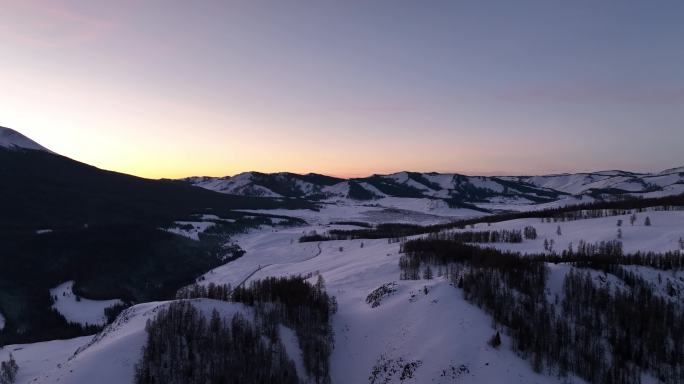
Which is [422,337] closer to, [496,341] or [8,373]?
[496,341]

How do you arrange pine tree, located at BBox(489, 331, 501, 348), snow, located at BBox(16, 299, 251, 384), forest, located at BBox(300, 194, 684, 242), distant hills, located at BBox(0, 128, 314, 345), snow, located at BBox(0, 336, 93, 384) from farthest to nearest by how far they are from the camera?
forest, located at BBox(300, 194, 684, 242) < distant hills, located at BBox(0, 128, 314, 345) < snow, located at BBox(0, 336, 93, 384) < pine tree, located at BBox(489, 331, 501, 348) < snow, located at BBox(16, 299, 251, 384)

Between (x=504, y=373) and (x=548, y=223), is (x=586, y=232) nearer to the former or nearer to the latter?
(x=548, y=223)

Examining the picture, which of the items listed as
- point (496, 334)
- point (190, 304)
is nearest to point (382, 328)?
point (496, 334)

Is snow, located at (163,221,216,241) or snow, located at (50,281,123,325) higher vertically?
snow, located at (163,221,216,241)

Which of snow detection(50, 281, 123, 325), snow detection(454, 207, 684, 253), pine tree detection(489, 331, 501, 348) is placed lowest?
snow detection(50, 281, 123, 325)

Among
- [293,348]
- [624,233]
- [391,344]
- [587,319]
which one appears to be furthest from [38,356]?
[624,233]

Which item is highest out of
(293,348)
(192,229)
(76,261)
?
(293,348)

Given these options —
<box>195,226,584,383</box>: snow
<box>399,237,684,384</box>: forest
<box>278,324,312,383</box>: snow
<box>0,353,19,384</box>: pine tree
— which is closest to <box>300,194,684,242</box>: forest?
<box>399,237,684,384</box>: forest

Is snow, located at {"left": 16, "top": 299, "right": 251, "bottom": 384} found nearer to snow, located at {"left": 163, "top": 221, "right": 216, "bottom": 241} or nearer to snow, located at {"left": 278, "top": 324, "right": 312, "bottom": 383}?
snow, located at {"left": 278, "top": 324, "right": 312, "bottom": 383}

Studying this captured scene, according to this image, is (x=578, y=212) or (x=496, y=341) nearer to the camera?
(x=496, y=341)

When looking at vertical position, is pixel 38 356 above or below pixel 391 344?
below
